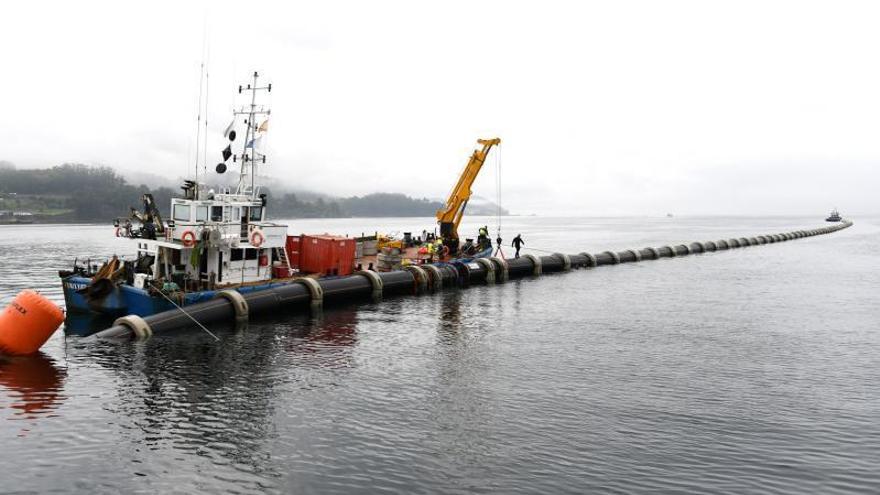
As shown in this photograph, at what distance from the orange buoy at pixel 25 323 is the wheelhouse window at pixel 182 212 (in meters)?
9.95

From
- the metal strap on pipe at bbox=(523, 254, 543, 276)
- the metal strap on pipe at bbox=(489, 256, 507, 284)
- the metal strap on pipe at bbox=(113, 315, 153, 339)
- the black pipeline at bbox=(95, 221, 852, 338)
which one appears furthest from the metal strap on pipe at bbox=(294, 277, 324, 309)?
the metal strap on pipe at bbox=(523, 254, 543, 276)

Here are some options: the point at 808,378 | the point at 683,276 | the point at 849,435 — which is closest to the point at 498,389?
the point at 849,435

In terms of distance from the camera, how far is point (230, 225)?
110 ft

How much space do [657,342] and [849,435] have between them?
1228 cm

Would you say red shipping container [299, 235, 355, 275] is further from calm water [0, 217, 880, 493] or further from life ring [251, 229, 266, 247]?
life ring [251, 229, 266, 247]

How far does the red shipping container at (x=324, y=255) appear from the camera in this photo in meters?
40.5

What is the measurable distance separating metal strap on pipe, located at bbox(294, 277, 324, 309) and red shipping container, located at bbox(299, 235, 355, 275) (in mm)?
3897

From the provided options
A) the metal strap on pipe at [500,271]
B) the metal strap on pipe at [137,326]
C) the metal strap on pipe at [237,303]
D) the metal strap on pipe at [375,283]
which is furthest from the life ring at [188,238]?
the metal strap on pipe at [500,271]

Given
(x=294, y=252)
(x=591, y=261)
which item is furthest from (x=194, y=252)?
(x=591, y=261)

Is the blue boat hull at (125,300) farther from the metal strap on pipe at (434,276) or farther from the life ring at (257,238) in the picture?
→ the metal strap on pipe at (434,276)

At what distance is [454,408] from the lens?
19.1 meters

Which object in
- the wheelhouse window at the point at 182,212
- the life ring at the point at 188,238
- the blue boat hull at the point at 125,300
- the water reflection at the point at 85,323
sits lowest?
the water reflection at the point at 85,323

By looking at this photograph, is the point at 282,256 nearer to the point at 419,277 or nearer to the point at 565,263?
the point at 419,277

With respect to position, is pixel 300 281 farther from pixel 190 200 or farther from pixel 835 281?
pixel 835 281
